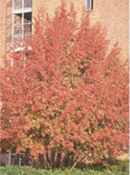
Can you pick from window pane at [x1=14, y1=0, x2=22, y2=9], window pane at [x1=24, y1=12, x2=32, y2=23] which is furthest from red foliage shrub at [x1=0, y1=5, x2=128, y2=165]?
window pane at [x1=24, y1=12, x2=32, y2=23]

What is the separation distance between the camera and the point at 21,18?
33531 millimetres

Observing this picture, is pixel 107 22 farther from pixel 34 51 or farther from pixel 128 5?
pixel 34 51

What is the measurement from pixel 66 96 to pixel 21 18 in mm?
14067

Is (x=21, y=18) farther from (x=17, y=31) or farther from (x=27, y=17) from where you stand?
(x=17, y=31)

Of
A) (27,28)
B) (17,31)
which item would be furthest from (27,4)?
(17,31)

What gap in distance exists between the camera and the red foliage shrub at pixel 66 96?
20.3 metres

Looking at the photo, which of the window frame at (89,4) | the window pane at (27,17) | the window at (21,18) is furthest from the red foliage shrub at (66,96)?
the window pane at (27,17)

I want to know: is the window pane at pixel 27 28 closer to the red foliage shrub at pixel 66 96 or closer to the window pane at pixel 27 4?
the window pane at pixel 27 4

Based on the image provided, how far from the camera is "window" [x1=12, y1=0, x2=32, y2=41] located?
33.0m

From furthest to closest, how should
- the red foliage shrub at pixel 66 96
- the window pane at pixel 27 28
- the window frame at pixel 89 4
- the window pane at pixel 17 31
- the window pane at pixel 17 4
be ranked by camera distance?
1. the window pane at pixel 17 4
2. the window pane at pixel 17 31
3. the window pane at pixel 27 28
4. the window frame at pixel 89 4
5. the red foliage shrub at pixel 66 96

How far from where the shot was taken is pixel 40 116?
20.4 meters

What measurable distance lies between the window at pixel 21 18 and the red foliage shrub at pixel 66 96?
35.0 feet

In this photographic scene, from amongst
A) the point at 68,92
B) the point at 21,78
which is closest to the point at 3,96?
the point at 21,78

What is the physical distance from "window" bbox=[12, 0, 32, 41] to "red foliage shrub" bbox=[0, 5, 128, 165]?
1067 cm
